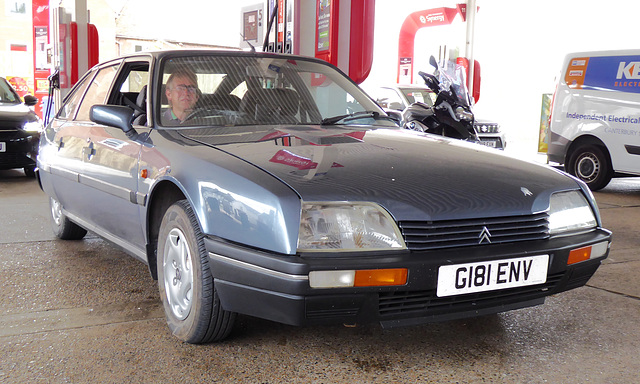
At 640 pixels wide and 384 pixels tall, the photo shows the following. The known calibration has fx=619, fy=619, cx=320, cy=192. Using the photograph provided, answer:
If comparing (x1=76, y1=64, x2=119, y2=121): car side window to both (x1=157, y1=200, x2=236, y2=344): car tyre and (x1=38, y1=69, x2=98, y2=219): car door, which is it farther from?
(x1=157, y1=200, x2=236, y2=344): car tyre

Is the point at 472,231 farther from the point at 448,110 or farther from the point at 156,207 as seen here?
the point at 448,110

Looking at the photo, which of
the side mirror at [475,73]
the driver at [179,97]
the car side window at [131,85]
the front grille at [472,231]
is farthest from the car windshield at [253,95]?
the side mirror at [475,73]

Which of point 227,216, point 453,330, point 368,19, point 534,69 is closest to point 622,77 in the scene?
point 368,19

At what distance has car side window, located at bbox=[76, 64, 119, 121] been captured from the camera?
140 inches

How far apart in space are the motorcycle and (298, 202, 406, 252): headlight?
5794 millimetres

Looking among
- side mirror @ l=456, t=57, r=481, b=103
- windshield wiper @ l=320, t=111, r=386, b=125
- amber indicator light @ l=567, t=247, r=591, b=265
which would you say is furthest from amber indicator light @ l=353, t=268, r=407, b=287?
side mirror @ l=456, t=57, r=481, b=103

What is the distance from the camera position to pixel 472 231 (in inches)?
82.0

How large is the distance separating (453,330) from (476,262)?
2.24 feet

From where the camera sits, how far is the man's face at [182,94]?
2867 mm

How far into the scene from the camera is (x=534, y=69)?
20828mm

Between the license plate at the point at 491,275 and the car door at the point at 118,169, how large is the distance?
1.38 m

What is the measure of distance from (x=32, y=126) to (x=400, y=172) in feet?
23.6

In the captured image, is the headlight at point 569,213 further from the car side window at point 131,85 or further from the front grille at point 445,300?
the car side window at point 131,85

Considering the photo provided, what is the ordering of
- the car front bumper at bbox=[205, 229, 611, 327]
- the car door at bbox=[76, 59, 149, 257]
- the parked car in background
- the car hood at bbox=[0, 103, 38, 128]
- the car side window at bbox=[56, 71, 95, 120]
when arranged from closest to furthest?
the car front bumper at bbox=[205, 229, 611, 327]
the car door at bbox=[76, 59, 149, 257]
the car side window at bbox=[56, 71, 95, 120]
the car hood at bbox=[0, 103, 38, 128]
the parked car in background
